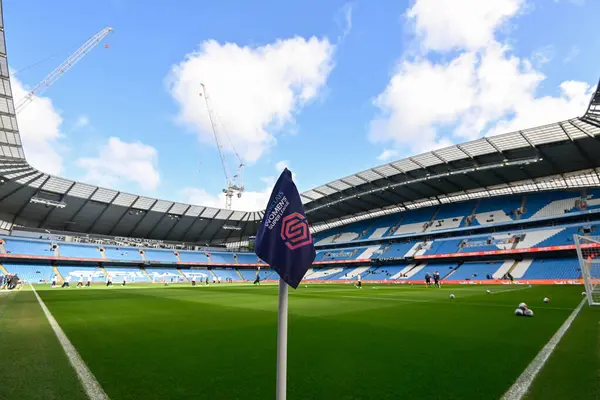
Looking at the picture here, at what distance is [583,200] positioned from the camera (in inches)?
1652

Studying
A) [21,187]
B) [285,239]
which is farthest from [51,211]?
[285,239]

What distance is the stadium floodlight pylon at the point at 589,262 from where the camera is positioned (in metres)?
11.6

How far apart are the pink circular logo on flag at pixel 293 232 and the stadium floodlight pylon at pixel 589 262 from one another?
519 inches

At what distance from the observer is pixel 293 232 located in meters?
2.20

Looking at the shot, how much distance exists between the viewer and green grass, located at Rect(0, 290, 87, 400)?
3.26 m

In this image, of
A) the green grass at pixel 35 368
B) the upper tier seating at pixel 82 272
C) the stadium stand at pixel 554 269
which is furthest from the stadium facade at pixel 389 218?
the green grass at pixel 35 368

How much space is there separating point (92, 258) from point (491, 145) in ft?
208

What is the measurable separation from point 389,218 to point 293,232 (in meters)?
66.0

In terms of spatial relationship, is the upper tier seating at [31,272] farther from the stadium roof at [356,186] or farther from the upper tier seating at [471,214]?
the upper tier seating at [471,214]

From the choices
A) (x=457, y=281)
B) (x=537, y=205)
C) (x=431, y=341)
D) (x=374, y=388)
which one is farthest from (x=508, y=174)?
(x=374, y=388)

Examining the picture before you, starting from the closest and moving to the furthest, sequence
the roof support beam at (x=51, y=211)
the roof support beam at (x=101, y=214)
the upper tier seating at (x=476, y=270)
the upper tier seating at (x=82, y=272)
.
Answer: the upper tier seating at (x=476, y=270), the roof support beam at (x=51, y=211), the upper tier seating at (x=82, y=272), the roof support beam at (x=101, y=214)

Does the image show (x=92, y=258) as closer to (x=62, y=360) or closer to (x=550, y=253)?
(x=62, y=360)

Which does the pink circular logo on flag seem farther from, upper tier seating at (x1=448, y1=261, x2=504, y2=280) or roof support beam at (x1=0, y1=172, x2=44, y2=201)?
roof support beam at (x1=0, y1=172, x2=44, y2=201)

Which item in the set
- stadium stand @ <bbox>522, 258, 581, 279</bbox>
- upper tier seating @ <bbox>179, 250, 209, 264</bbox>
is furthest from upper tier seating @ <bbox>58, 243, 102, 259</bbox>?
stadium stand @ <bbox>522, 258, 581, 279</bbox>
